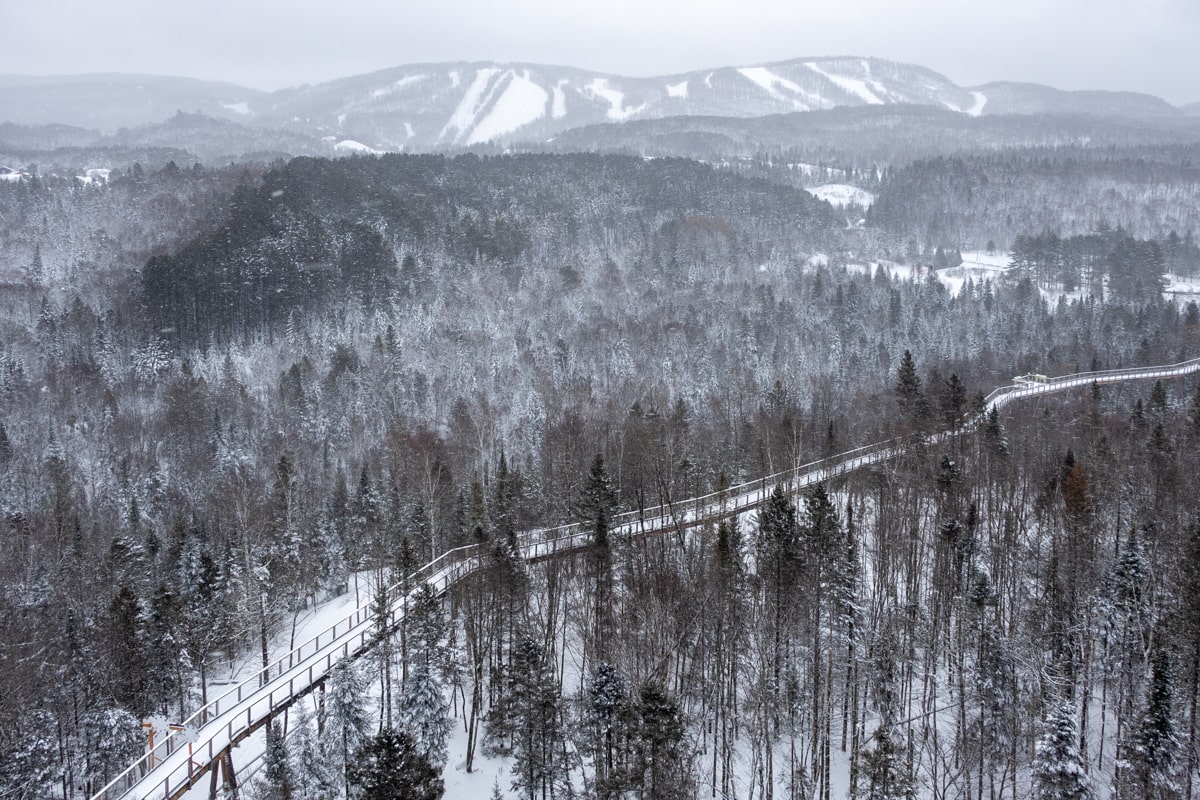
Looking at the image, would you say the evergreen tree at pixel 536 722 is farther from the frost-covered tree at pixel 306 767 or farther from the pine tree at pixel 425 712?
the frost-covered tree at pixel 306 767

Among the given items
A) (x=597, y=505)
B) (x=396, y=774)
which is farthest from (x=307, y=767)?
(x=597, y=505)

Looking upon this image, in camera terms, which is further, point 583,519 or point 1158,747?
point 583,519

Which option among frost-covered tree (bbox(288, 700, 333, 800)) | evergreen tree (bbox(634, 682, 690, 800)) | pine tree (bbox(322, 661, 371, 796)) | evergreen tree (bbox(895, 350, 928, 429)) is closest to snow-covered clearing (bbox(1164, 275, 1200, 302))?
evergreen tree (bbox(895, 350, 928, 429))

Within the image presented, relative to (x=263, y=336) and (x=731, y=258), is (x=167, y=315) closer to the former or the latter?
Result: (x=263, y=336)

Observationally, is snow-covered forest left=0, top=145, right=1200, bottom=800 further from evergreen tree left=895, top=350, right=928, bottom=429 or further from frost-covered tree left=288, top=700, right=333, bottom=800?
evergreen tree left=895, top=350, right=928, bottom=429

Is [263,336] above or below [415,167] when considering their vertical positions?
below

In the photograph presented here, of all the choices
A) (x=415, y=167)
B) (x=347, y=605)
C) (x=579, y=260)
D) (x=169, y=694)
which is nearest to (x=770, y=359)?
(x=579, y=260)

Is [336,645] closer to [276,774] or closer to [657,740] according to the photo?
[276,774]
